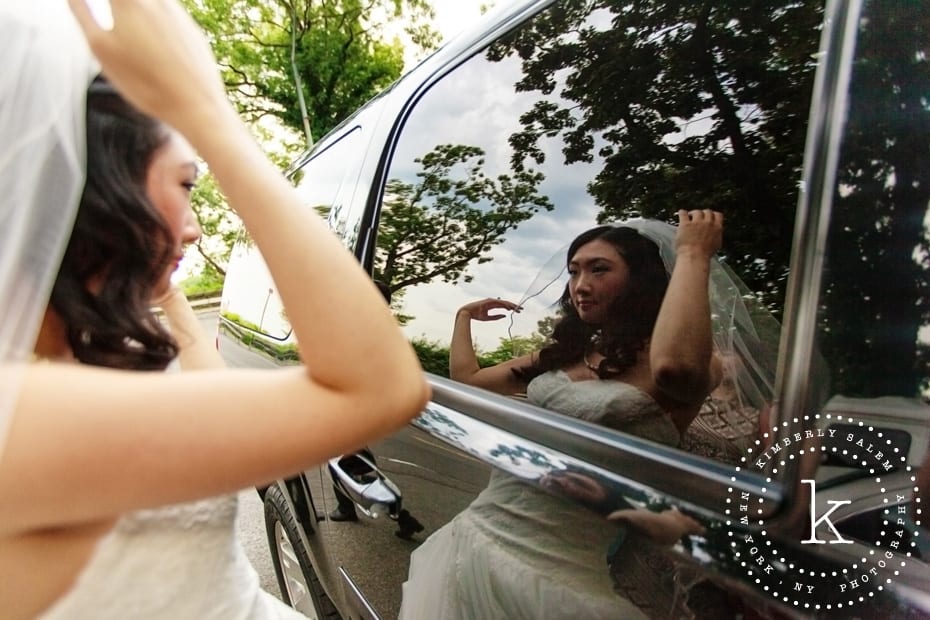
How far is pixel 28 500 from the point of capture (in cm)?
57

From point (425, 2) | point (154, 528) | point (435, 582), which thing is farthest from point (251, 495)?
point (425, 2)

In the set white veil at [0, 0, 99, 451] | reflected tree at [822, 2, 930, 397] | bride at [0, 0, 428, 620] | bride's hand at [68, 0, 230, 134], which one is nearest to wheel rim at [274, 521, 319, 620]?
bride at [0, 0, 428, 620]

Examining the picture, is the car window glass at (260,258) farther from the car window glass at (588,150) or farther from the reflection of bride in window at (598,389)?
the reflection of bride in window at (598,389)

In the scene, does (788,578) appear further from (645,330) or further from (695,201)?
(695,201)

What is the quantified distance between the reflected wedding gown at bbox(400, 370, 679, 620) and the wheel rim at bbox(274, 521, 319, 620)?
4.70ft

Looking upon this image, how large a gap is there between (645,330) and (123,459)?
814mm

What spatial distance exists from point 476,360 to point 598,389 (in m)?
0.38

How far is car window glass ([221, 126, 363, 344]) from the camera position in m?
2.23

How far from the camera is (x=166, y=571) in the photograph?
2.93 feet

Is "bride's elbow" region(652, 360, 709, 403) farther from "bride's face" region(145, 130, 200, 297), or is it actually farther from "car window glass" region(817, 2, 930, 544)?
"bride's face" region(145, 130, 200, 297)

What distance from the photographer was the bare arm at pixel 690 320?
0.98m

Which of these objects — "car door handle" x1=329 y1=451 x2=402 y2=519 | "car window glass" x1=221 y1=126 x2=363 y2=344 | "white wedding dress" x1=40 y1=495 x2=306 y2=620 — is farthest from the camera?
"car window glass" x1=221 y1=126 x2=363 y2=344

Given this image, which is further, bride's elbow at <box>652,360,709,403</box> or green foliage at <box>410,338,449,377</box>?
green foliage at <box>410,338,449,377</box>

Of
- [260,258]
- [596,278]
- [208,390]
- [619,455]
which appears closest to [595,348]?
[596,278]
